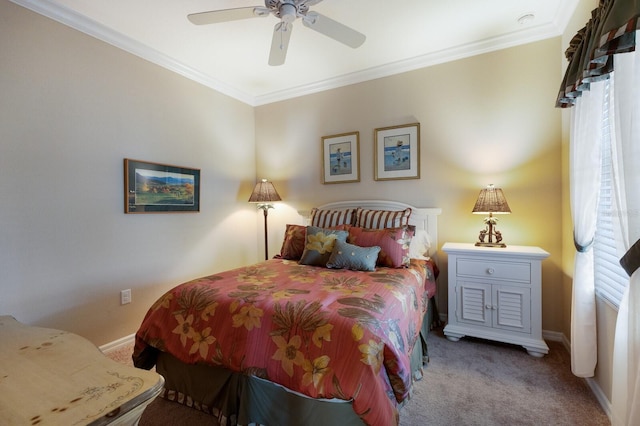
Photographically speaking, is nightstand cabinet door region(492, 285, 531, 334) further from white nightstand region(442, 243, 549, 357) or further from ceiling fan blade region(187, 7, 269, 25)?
ceiling fan blade region(187, 7, 269, 25)

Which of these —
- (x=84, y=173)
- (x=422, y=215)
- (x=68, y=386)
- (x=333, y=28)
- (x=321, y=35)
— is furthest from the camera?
(x=422, y=215)

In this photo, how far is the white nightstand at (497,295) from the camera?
217cm

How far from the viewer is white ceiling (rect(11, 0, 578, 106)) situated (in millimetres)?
2115

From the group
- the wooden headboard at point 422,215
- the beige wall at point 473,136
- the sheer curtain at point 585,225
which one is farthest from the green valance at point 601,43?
the wooden headboard at point 422,215

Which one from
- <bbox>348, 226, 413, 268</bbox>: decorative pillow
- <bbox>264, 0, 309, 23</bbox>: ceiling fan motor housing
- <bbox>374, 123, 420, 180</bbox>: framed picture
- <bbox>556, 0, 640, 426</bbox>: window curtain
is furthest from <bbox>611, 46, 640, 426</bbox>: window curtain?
<bbox>374, 123, 420, 180</bbox>: framed picture

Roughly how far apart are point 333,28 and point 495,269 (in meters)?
2.18

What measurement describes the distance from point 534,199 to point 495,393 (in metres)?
1.67

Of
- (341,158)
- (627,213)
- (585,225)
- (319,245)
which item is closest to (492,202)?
(585,225)

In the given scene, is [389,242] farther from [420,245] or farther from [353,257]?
[420,245]

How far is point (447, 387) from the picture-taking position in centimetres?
181

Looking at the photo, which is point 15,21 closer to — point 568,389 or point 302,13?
point 302,13

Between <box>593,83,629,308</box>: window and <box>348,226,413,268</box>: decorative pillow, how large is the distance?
1171 millimetres

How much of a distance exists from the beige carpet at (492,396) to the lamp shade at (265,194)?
7.10ft

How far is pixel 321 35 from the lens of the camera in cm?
248
